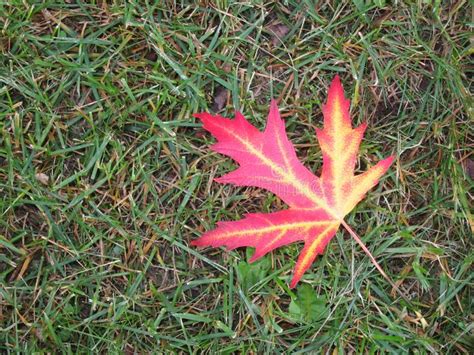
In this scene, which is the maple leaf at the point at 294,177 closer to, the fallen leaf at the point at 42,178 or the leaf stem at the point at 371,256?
the leaf stem at the point at 371,256

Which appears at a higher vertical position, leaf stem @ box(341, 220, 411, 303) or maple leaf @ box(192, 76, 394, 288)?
maple leaf @ box(192, 76, 394, 288)

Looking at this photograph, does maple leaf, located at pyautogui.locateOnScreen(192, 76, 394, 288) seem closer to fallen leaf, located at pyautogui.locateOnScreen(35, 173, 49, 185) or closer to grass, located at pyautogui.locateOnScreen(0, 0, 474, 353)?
grass, located at pyautogui.locateOnScreen(0, 0, 474, 353)

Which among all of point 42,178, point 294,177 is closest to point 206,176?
point 294,177

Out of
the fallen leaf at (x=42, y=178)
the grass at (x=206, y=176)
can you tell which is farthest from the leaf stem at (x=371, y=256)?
the fallen leaf at (x=42, y=178)

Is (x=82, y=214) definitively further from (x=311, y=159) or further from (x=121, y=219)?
(x=311, y=159)

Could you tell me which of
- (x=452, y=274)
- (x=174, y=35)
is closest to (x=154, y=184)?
(x=174, y=35)

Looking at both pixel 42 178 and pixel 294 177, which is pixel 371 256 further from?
pixel 42 178

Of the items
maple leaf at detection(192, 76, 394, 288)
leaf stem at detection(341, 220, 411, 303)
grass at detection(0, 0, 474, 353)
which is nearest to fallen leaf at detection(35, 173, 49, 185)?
grass at detection(0, 0, 474, 353)
